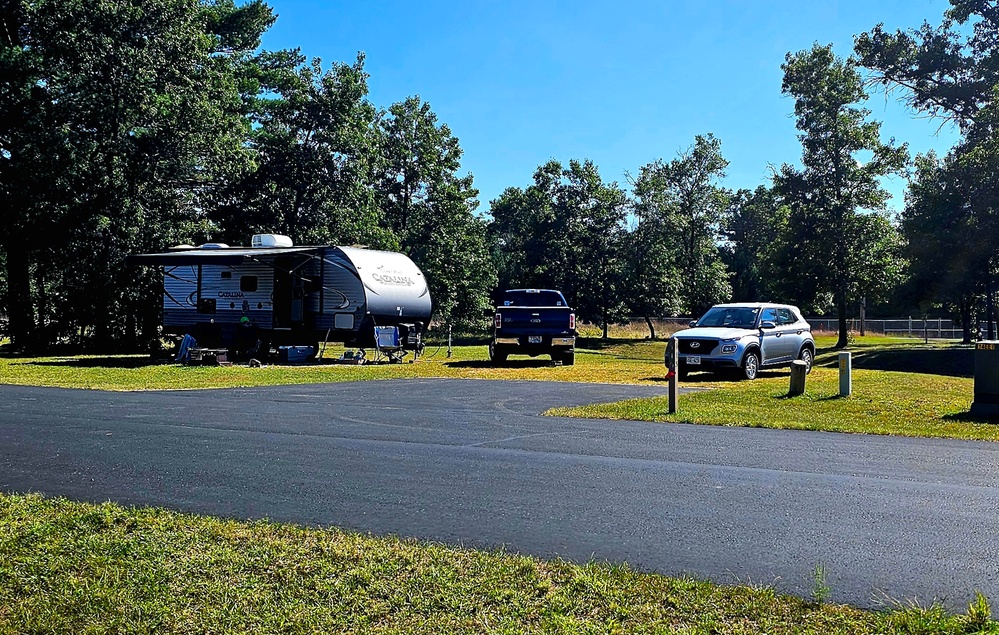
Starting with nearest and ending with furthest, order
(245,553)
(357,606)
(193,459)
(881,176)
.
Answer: (357,606)
(245,553)
(193,459)
(881,176)

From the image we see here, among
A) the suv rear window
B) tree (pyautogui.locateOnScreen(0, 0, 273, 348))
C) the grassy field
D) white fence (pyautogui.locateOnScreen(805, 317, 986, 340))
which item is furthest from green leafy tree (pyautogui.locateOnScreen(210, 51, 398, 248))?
white fence (pyautogui.locateOnScreen(805, 317, 986, 340))

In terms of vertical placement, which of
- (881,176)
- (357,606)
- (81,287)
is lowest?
(357,606)

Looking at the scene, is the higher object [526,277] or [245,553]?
[526,277]

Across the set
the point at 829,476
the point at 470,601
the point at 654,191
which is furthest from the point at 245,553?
the point at 654,191

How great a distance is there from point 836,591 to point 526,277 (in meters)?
45.5

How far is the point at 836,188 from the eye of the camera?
139 feet

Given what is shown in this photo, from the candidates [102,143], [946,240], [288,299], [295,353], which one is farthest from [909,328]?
[102,143]

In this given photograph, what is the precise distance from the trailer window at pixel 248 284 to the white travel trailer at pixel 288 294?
0.10 ft

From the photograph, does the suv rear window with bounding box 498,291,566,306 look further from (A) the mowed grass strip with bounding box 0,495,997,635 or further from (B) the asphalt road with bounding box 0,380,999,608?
(A) the mowed grass strip with bounding box 0,495,997,635

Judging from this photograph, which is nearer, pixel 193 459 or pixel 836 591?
pixel 836 591

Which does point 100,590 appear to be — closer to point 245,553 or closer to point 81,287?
point 245,553

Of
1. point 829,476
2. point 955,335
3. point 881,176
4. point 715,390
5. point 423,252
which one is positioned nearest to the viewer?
point 829,476

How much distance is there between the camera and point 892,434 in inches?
443

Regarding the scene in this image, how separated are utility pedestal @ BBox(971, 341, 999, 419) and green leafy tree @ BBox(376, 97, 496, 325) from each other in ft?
122
